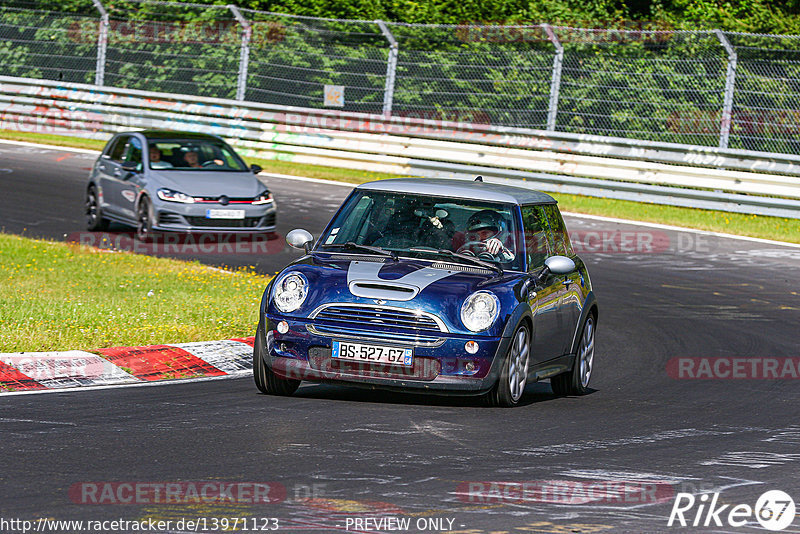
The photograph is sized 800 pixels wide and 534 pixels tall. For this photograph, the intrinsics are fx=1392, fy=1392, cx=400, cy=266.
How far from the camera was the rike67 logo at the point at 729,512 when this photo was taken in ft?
20.7

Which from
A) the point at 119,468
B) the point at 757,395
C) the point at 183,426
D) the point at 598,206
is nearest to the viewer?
the point at 119,468

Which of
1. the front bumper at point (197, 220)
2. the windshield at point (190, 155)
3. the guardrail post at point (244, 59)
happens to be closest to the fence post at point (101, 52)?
the guardrail post at point (244, 59)

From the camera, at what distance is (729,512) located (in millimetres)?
A: 6520

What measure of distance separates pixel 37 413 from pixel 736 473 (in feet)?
13.5

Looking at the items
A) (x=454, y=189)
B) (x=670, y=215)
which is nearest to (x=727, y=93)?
(x=670, y=215)

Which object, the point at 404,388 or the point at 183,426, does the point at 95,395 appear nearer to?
the point at 183,426

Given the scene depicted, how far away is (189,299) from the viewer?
13.4 meters

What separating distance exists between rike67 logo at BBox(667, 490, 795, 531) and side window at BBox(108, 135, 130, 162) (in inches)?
578

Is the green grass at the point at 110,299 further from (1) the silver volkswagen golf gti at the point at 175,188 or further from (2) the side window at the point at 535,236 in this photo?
(2) the side window at the point at 535,236

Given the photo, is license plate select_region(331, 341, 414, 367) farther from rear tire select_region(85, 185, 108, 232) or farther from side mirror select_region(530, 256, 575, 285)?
rear tire select_region(85, 185, 108, 232)

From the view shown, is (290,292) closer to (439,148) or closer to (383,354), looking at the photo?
(383,354)

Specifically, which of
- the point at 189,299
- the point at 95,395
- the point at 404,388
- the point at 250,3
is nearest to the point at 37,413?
the point at 95,395

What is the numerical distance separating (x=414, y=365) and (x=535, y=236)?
186 centimetres

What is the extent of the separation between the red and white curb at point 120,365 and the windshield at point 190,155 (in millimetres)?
8702
